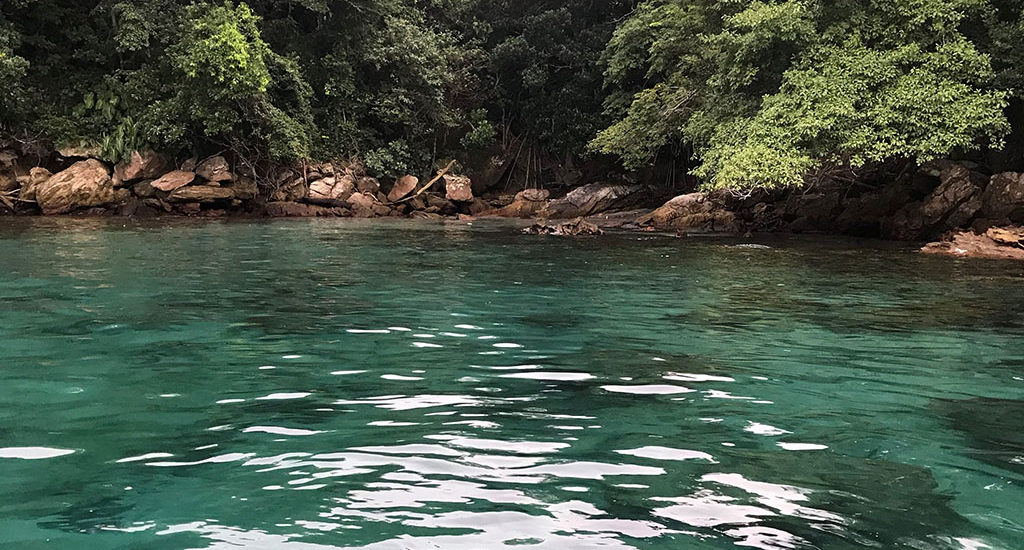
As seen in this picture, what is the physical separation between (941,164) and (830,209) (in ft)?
11.7

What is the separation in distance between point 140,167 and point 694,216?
16905 mm

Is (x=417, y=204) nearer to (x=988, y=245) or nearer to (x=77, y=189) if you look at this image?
(x=77, y=189)

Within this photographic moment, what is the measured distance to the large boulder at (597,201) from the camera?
26891 mm

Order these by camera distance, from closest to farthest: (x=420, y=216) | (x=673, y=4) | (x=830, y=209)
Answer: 1. (x=830, y=209)
2. (x=673, y=4)
3. (x=420, y=216)

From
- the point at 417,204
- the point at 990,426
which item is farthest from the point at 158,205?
the point at 990,426

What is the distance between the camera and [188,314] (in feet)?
22.0

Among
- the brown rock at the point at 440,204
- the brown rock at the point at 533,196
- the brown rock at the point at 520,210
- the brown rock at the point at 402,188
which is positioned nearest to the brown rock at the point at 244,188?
the brown rock at the point at 402,188

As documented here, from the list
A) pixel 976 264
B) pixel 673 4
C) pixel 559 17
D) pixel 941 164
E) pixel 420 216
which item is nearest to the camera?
pixel 976 264

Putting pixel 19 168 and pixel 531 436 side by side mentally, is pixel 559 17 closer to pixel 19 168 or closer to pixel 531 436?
pixel 19 168

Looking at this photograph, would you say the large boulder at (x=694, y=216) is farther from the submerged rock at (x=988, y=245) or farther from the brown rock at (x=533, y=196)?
the submerged rock at (x=988, y=245)

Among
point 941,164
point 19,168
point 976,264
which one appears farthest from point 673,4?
point 19,168

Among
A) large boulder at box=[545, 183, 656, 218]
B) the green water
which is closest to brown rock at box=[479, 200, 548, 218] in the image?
large boulder at box=[545, 183, 656, 218]

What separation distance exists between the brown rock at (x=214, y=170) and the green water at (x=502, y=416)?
15392 mm

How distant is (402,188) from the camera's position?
91.8ft
